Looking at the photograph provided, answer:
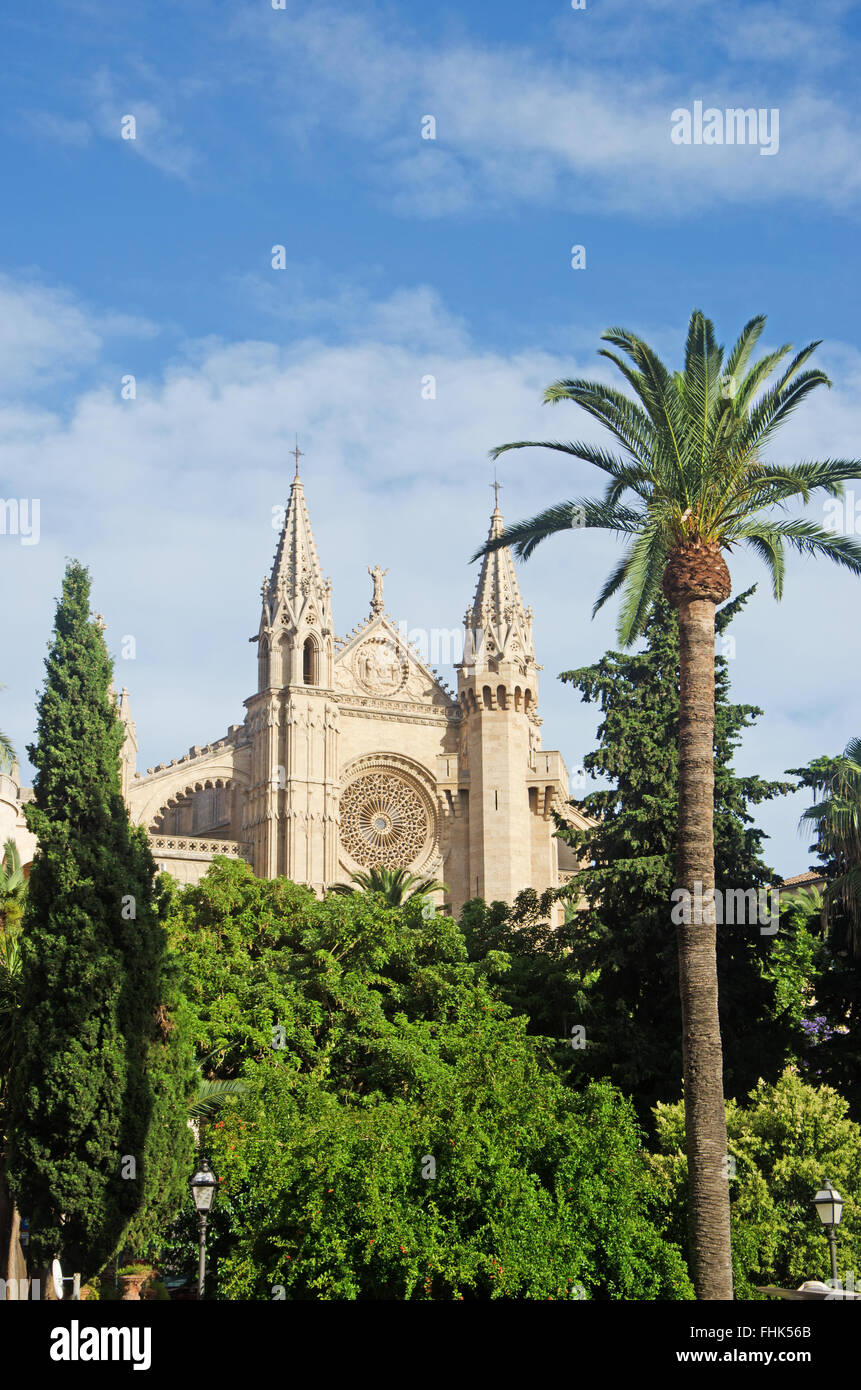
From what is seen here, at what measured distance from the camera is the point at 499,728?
164 ft

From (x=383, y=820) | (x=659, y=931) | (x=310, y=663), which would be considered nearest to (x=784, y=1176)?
(x=659, y=931)

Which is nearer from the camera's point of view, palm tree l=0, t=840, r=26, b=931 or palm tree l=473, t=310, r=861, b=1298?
palm tree l=473, t=310, r=861, b=1298

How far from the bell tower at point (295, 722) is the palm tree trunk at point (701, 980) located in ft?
98.1

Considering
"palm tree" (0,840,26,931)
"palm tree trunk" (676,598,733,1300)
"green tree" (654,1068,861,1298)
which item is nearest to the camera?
"palm tree trunk" (676,598,733,1300)

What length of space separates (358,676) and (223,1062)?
26205 millimetres

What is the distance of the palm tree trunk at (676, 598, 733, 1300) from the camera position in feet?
54.3

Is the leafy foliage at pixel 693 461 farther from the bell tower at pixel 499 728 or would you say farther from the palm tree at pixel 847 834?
the bell tower at pixel 499 728

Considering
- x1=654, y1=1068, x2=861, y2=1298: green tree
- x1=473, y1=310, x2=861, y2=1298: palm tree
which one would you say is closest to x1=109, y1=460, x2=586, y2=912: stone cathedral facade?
x1=654, y1=1068, x2=861, y2=1298: green tree

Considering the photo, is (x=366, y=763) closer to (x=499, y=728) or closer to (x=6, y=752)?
(x=499, y=728)

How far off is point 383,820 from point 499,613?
728 centimetres

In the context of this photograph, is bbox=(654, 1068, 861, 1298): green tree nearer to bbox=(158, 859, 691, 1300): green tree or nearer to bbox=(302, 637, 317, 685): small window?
bbox=(158, 859, 691, 1300): green tree

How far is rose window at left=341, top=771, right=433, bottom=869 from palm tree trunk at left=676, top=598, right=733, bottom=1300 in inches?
1315

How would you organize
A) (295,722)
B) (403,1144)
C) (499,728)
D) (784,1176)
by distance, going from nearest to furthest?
1. (403,1144)
2. (784,1176)
3. (295,722)
4. (499,728)

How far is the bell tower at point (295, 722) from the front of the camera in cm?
4791
